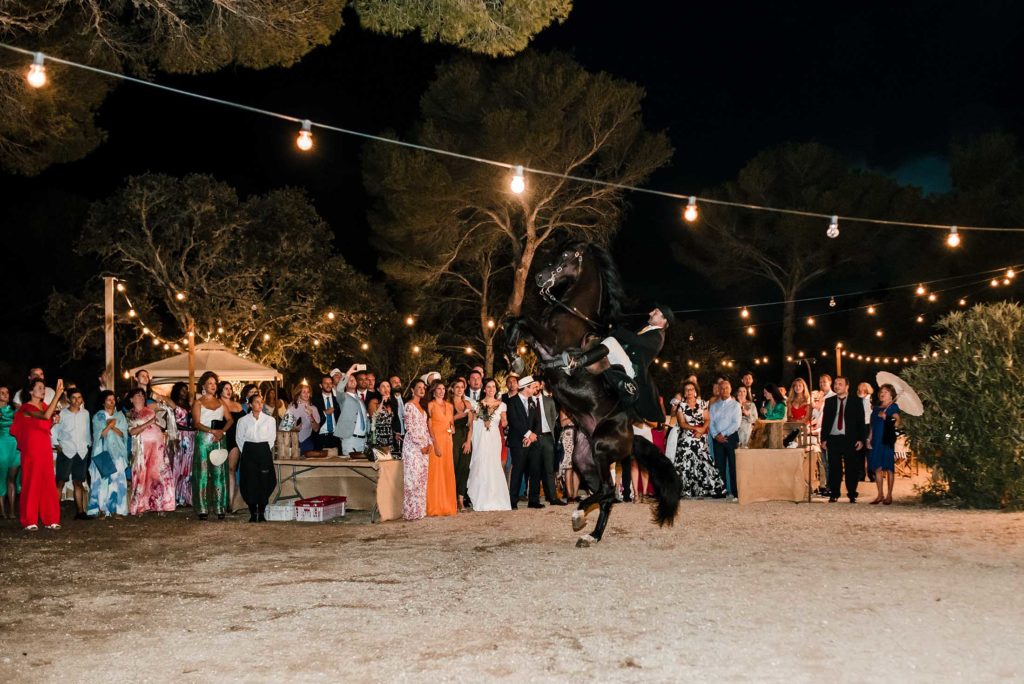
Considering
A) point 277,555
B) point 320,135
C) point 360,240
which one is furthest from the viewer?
point 360,240

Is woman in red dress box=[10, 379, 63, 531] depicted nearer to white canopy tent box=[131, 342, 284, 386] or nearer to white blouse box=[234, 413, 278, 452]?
white blouse box=[234, 413, 278, 452]

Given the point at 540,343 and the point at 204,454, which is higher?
the point at 540,343

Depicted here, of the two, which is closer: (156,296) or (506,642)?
(506,642)

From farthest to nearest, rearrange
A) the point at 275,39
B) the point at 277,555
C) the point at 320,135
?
the point at 320,135 < the point at 275,39 < the point at 277,555

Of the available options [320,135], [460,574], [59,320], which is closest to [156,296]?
[59,320]

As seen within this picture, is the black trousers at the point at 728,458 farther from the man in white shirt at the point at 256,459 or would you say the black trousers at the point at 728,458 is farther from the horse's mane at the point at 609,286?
the man in white shirt at the point at 256,459

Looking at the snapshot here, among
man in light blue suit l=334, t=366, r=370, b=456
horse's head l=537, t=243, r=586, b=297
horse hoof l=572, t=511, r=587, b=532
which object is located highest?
horse's head l=537, t=243, r=586, b=297

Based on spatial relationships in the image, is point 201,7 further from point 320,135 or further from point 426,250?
point 320,135

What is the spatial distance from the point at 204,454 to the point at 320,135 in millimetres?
25542

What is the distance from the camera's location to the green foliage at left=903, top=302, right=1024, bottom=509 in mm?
10328

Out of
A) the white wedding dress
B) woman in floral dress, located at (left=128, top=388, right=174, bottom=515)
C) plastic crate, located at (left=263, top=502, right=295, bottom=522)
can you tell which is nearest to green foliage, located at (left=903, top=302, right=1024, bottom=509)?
the white wedding dress

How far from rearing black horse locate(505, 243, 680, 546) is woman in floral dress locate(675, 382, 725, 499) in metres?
3.85

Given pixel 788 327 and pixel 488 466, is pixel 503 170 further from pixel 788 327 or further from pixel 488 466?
pixel 488 466

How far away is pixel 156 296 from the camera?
24.9 metres
